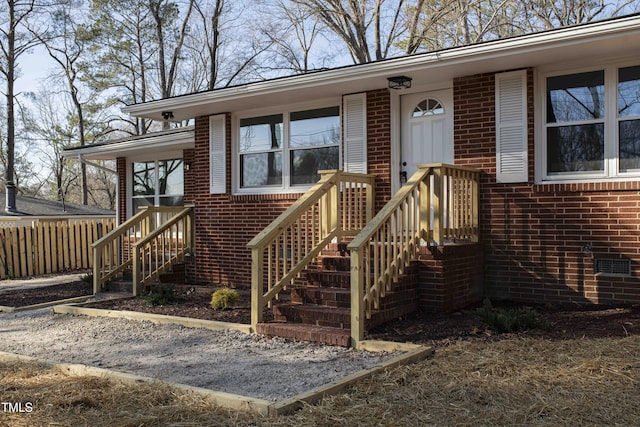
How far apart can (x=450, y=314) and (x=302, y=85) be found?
403 cm

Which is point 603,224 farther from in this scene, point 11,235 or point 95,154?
point 11,235

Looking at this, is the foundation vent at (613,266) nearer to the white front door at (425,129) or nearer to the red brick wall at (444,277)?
the red brick wall at (444,277)

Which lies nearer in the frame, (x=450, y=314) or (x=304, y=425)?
(x=304, y=425)

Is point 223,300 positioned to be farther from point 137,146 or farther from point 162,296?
point 137,146

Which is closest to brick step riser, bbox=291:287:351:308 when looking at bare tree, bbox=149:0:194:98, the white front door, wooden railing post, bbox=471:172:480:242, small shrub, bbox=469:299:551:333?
small shrub, bbox=469:299:551:333

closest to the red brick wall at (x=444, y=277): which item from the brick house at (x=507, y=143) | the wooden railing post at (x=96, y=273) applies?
the brick house at (x=507, y=143)

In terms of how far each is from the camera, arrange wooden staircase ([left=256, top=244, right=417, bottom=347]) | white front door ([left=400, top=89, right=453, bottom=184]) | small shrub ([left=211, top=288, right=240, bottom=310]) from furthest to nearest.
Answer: white front door ([left=400, top=89, right=453, bottom=184]) → small shrub ([left=211, top=288, right=240, bottom=310]) → wooden staircase ([left=256, top=244, right=417, bottom=347])

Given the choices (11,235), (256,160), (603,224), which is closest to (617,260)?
(603,224)

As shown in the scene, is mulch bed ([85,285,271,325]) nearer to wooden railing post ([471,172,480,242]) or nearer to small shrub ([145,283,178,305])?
small shrub ([145,283,178,305])

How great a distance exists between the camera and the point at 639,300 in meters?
7.05

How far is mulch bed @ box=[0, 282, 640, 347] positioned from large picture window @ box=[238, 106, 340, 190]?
95.9 inches

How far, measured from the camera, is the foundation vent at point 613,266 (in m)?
7.20

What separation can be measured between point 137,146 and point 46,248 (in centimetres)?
470

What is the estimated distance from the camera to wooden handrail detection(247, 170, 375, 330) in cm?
673
